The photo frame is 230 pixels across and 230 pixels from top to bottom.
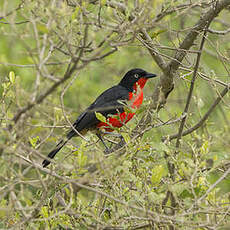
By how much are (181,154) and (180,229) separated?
1.64 ft

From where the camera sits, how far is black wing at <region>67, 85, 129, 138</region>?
558 centimetres

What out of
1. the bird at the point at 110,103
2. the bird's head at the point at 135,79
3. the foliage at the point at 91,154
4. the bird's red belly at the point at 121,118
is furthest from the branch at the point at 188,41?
the bird's head at the point at 135,79

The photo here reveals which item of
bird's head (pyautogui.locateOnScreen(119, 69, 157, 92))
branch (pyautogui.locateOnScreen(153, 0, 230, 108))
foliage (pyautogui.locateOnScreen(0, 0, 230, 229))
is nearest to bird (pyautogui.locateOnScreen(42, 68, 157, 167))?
bird's head (pyautogui.locateOnScreen(119, 69, 157, 92))

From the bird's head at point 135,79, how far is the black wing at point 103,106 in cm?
10

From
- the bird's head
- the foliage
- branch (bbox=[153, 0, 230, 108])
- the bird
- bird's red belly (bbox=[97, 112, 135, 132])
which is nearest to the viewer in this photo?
the foliage

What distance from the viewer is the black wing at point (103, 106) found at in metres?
5.58

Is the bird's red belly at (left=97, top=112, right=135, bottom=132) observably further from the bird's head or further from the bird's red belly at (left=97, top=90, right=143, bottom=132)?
the bird's head

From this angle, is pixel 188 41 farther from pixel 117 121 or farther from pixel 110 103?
pixel 110 103

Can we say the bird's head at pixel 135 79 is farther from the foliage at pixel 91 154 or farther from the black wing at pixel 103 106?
the foliage at pixel 91 154

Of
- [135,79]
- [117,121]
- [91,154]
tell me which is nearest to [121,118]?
[117,121]

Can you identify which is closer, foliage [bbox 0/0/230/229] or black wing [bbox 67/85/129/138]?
foliage [bbox 0/0/230/229]

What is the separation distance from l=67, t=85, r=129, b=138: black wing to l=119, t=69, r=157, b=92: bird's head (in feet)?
0.33

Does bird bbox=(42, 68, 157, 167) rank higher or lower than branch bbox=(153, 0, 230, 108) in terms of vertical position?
lower

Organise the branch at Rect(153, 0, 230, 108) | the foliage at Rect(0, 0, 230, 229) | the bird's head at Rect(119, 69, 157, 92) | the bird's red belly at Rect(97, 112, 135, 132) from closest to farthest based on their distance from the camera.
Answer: the foliage at Rect(0, 0, 230, 229) < the bird's red belly at Rect(97, 112, 135, 132) < the branch at Rect(153, 0, 230, 108) < the bird's head at Rect(119, 69, 157, 92)
